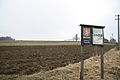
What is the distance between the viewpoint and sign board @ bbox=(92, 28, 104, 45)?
32.0ft

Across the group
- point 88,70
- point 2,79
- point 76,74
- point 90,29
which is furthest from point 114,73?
point 2,79

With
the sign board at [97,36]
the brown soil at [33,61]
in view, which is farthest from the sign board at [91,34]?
the brown soil at [33,61]

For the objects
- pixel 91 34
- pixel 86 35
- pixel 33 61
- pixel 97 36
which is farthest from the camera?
pixel 33 61

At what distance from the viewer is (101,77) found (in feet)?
31.6

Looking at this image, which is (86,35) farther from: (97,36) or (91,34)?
(97,36)

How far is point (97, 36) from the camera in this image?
9945 mm

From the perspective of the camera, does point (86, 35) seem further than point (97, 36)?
No

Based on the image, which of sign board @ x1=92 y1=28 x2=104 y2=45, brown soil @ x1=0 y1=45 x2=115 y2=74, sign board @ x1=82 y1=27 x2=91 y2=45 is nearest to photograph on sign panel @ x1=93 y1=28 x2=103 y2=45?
sign board @ x1=92 y1=28 x2=104 y2=45

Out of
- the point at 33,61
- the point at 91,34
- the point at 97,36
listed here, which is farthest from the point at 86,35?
the point at 33,61

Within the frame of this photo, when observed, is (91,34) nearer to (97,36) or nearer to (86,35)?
(86,35)

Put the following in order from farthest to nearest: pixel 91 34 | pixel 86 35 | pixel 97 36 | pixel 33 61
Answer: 1. pixel 33 61
2. pixel 97 36
3. pixel 91 34
4. pixel 86 35

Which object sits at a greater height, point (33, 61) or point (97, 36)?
point (97, 36)

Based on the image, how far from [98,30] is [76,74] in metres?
2.55

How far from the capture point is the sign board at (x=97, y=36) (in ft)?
32.0
